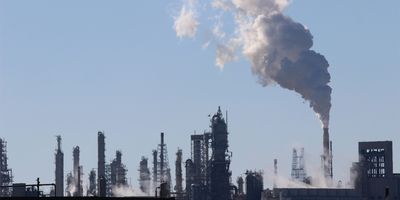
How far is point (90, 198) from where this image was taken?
77438 mm

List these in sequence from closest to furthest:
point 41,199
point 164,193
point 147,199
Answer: point 41,199 → point 147,199 → point 164,193

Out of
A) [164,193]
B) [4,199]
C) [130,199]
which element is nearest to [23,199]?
[4,199]

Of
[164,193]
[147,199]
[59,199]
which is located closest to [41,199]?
[59,199]

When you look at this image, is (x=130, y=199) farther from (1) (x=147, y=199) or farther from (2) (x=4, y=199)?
(2) (x=4, y=199)

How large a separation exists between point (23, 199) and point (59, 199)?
233cm

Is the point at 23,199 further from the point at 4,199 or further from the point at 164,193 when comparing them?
the point at 164,193

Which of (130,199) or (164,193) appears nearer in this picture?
(130,199)

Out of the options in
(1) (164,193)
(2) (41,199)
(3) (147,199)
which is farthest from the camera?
(1) (164,193)

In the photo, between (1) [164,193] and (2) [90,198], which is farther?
(1) [164,193]

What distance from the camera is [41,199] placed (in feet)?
252

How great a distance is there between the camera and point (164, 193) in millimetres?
92188

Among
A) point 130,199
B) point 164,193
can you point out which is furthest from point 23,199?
point 164,193

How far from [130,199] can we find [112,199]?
1.15 metres

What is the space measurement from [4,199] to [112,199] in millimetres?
6800
